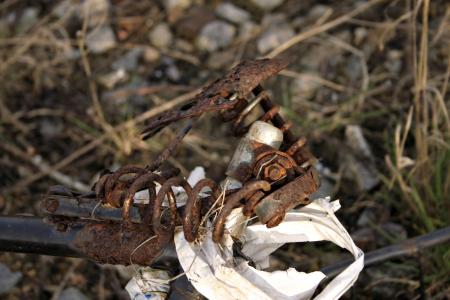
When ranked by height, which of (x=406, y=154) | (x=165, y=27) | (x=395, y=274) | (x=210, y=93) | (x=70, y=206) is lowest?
(x=395, y=274)

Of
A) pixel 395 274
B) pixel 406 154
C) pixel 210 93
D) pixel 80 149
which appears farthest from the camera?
pixel 80 149

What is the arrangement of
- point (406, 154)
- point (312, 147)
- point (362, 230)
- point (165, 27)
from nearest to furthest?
point (362, 230) < point (406, 154) < point (312, 147) < point (165, 27)

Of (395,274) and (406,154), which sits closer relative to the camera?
(395,274)

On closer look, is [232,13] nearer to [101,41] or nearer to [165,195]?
[101,41]

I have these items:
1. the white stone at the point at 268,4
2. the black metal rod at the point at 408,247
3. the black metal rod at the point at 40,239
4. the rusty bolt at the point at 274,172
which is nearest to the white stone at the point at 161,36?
the white stone at the point at 268,4

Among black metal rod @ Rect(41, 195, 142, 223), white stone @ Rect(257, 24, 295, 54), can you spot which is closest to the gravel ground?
white stone @ Rect(257, 24, 295, 54)

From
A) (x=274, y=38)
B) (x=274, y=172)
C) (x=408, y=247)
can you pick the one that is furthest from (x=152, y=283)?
(x=274, y=38)

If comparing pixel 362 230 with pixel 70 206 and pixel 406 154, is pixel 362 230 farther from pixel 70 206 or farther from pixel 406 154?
pixel 70 206

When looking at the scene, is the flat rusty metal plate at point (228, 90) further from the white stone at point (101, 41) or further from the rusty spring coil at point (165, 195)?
the white stone at point (101, 41)

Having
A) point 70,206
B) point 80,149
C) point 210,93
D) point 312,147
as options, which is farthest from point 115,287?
point 210,93
